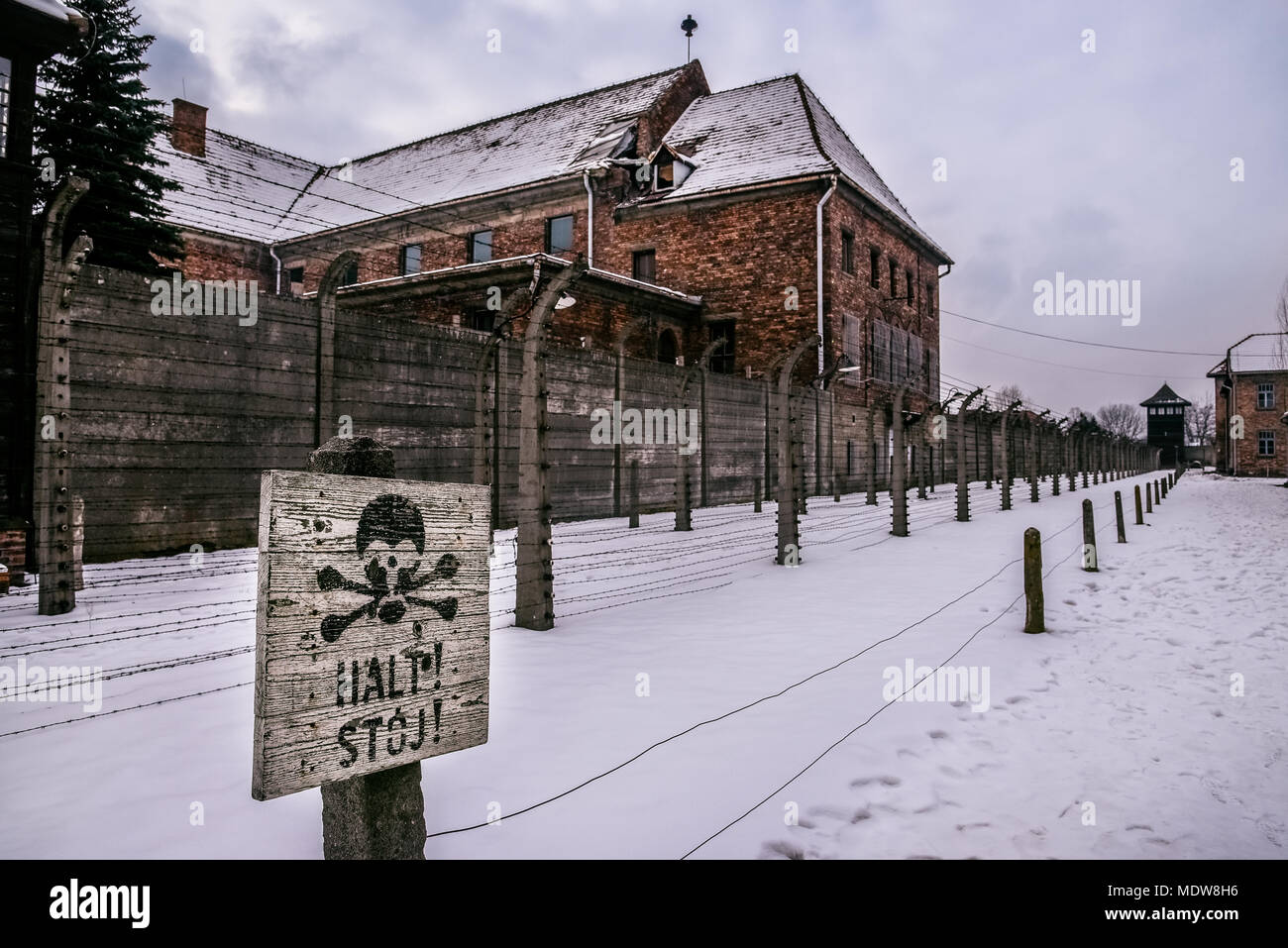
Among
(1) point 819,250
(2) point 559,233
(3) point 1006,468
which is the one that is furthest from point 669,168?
(3) point 1006,468

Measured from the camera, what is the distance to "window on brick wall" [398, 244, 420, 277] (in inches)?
1081

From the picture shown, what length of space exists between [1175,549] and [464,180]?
80.5 feet

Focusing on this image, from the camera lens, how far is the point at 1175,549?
1141 cm

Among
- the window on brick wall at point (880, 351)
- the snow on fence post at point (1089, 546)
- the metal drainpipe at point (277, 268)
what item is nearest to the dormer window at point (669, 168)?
the window on brick wall at point (880, 351)

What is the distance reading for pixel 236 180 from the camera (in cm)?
2964

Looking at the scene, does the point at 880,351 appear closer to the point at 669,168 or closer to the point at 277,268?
the point at 669,168

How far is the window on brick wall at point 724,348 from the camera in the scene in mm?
22531

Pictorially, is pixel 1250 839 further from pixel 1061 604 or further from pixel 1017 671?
pixel 1061 604

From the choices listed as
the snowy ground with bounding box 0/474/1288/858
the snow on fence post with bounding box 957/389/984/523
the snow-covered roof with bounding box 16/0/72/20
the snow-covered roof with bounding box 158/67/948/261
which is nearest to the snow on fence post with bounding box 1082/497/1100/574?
the snowy ground with bounding box 0/474/1288/858

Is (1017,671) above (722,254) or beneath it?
beneath

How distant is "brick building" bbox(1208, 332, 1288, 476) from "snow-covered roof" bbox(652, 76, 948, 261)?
128ft

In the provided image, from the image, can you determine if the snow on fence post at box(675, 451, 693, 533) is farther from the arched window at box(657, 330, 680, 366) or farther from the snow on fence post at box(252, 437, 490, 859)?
the arched window at box(657, 330, 680, 366)
